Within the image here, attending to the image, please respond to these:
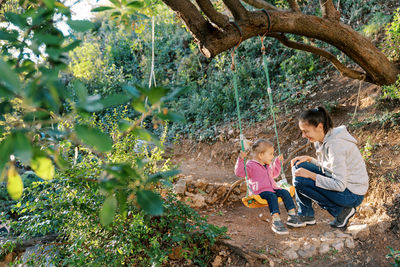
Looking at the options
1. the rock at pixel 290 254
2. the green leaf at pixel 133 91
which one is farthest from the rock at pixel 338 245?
the green leaf at pixel 133 91

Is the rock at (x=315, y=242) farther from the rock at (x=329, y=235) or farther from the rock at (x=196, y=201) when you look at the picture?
the rock at (x=196, y=201)

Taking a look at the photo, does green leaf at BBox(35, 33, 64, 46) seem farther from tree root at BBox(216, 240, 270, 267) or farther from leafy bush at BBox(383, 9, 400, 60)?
leafy bush at BBox(383, 9, 400, 60)

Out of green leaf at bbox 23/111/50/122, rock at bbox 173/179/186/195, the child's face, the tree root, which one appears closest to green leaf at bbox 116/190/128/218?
green leaf at bbox 23/111/50/122

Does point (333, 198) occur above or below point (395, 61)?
below

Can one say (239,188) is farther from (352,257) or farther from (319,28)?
(319,28)

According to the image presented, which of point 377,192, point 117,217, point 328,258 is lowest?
point 328,258

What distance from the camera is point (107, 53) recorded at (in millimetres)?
10727

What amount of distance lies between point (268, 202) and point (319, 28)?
2.16 meters

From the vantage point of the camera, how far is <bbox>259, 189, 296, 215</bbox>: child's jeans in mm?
3174

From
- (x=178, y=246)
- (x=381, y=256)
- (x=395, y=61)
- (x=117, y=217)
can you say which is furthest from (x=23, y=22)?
(x=395, y=61)

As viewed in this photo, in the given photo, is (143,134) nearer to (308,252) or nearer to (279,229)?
(308,252)

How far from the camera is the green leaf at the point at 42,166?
69 cm

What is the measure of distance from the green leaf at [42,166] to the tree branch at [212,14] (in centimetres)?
268

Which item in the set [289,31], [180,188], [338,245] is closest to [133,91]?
[338,245]
